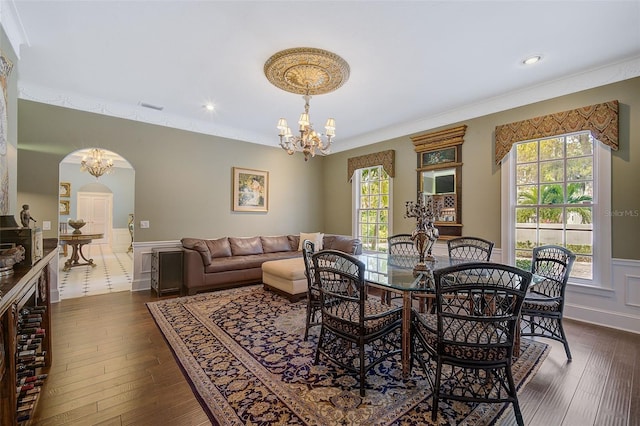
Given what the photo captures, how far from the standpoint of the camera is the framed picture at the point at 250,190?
19.0ft

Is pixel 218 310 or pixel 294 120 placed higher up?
pixel 294 120

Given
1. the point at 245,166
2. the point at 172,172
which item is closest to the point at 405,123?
the point at 245,166

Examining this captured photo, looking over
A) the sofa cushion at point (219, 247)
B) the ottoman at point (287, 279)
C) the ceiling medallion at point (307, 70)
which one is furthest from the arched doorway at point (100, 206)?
the ceiling medallion at point (307, 70)

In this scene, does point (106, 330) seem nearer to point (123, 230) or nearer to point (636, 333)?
point (636, 333)

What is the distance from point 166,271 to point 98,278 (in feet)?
7.27

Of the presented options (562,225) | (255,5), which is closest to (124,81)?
(255,5)

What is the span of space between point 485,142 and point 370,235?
279 centimetres

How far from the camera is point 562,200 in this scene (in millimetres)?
3668

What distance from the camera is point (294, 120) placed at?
512 centimetres

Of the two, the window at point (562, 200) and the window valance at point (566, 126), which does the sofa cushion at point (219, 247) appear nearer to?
the window at point (562, 200)

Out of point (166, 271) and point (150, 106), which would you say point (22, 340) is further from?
point (150, 106)

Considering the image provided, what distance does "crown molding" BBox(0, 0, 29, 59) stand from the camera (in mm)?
2325

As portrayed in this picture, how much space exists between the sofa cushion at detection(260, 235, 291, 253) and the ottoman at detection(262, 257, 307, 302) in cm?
138

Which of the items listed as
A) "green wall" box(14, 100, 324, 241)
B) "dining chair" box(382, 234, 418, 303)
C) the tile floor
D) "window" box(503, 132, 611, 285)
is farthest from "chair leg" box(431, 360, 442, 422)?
the tile floor
